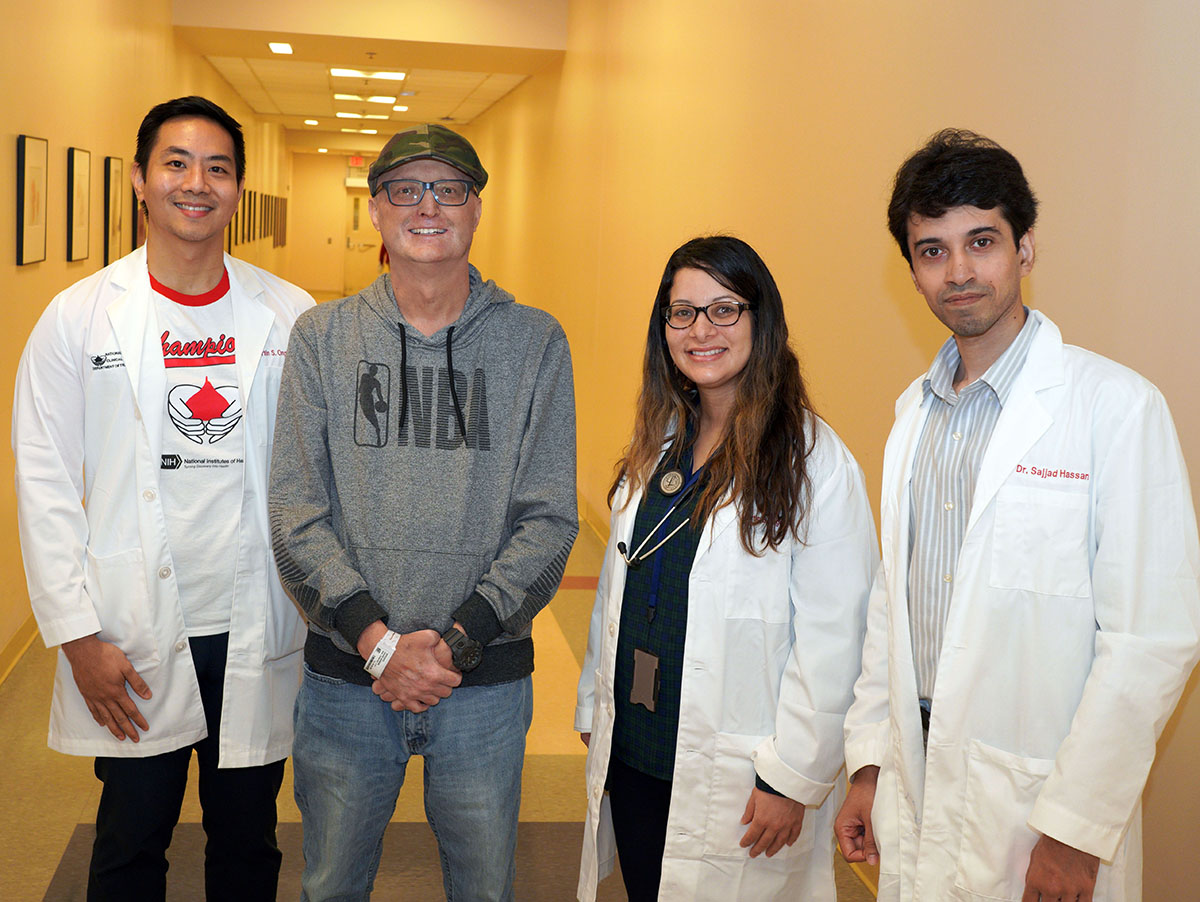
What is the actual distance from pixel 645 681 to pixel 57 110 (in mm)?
4407

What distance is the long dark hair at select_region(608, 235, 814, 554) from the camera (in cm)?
178

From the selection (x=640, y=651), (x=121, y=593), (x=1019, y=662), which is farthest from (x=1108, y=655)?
(x=121, y=593)

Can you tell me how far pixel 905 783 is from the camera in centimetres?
169

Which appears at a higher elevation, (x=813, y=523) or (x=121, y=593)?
(x=813, y=523)

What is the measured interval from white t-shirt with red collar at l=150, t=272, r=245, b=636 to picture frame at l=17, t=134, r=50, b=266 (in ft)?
8.63

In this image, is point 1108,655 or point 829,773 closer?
point 1108,655

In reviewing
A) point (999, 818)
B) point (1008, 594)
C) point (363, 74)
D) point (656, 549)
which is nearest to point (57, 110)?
point (656, 549)

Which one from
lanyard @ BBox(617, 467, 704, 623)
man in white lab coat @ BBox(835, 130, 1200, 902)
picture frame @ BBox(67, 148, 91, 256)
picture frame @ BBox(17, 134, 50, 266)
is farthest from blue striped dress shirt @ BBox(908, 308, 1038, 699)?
picture frame @ BBox(67, 148, 91, 256)

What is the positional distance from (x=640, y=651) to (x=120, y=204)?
585cm

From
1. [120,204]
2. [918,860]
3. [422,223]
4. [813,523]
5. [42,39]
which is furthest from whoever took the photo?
[120,204]

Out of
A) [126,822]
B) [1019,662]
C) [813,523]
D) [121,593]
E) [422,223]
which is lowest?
[126,822]

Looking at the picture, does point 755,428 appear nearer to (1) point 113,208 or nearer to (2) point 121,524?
(2) point 121,524

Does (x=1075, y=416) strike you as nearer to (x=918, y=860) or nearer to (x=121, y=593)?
(x=918, y=860)

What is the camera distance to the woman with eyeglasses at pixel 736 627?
1.79 m
